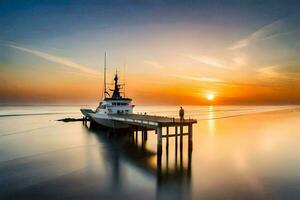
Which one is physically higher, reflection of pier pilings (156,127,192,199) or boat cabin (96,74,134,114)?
boat cabin (96,74,134,114)

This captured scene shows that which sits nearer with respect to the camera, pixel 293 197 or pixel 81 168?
pixel 293 197

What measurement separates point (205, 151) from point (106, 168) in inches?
467

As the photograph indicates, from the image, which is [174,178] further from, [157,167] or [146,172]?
[157,167]

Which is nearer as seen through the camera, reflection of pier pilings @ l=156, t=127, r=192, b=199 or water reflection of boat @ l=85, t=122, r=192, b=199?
reflection of pier pilings @ l=156, t=127, r=192, b=199

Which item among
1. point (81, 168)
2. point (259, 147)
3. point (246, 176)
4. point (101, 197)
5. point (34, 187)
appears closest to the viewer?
point (101, 197)

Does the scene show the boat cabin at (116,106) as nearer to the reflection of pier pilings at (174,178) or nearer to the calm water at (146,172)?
the calm water at (146,172)

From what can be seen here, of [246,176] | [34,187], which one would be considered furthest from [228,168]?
[34,187]

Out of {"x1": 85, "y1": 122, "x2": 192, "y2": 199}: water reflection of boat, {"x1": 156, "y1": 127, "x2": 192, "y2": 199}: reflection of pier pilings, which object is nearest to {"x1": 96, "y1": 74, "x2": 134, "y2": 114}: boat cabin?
{"x1": 85, "y1": 122, "x2": 192, "y2": 199}: water reflection of boat

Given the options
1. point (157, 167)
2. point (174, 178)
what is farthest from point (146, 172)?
point (174, 178)

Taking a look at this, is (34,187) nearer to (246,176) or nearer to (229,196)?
(229,196)

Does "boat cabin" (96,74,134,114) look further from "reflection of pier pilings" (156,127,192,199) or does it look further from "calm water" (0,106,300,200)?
"reflection of pier pilings" (156,127,192,199)

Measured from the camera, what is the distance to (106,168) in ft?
65.5

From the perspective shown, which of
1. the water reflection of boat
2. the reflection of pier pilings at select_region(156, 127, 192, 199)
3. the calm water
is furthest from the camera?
the water reflection of boat

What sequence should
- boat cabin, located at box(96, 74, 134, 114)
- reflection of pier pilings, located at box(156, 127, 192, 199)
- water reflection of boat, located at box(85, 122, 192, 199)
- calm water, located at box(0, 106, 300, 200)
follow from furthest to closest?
boat cabin, located at box(96, 74, 134, 114), water reflection of boat, located at box(85, 122, 192, 199), reflection of pier pilings, located at box(156, 127, 192, 199), calm water, located at box(0, 106, 300, 200)
